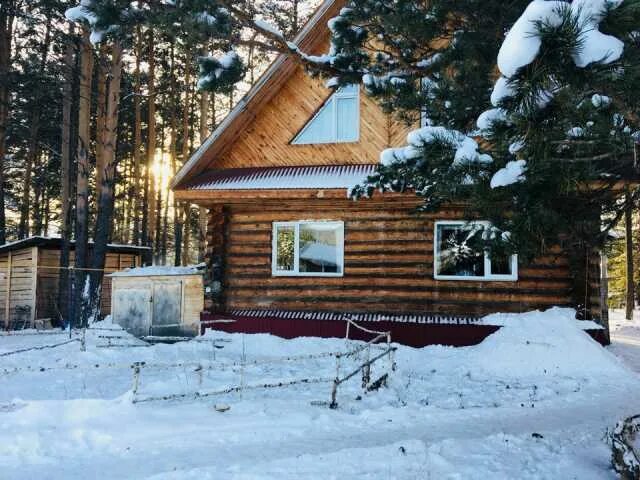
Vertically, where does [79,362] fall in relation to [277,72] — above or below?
below

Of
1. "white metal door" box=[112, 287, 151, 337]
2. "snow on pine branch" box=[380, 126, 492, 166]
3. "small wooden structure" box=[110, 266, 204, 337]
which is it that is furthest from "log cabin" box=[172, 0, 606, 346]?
"snow on pine branch" box=[380, 126, 492, 166]

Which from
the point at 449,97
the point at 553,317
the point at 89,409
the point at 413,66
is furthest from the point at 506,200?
the point at 553,317

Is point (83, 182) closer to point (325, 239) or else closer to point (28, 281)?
point (28, 281)

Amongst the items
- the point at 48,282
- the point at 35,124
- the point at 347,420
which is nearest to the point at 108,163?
the point at 48,282

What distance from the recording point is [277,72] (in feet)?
42.3

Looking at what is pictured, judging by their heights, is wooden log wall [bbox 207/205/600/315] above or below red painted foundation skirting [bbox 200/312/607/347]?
above

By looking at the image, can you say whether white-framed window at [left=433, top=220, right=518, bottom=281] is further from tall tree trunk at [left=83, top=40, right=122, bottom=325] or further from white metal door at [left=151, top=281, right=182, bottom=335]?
tall tree trunk at [left=83, top=40, right=122, bottom=325]

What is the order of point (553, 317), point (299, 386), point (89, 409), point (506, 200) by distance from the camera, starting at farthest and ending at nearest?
point (553, 317) < point (299, 386) < point (89, 409) < point (506, 200)

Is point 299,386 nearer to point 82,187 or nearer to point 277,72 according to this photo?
point 277,72

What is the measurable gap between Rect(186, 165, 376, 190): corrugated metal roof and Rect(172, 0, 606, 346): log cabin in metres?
0.03

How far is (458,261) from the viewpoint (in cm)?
1225

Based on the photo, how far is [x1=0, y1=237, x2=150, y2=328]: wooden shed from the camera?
17.6 m

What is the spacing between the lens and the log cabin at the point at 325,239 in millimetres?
11906

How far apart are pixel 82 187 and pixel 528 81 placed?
641 inches
